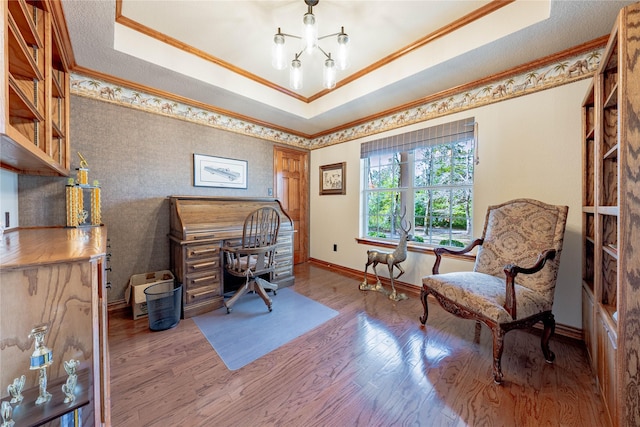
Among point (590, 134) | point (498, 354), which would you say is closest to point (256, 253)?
point (498, 354)

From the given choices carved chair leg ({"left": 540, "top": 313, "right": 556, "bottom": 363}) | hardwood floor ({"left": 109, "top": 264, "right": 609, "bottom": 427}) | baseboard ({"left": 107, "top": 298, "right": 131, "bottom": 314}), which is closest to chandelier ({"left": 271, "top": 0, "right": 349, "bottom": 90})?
hardwood floor ({"left": 109, "top": 264, "right": 609, "bottom": 427})

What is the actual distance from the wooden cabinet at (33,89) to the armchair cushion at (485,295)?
2.41 meters

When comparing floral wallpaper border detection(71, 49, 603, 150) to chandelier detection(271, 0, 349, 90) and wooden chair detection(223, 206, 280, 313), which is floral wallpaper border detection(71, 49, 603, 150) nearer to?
chandelier detection(271, 0, 349, 90)

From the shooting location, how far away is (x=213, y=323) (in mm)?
2139

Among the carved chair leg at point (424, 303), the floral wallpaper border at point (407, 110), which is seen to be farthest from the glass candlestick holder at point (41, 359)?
the floral wallpaper border at point (407, 110)

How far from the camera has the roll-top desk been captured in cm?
225

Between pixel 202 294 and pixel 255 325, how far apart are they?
0.67 metres

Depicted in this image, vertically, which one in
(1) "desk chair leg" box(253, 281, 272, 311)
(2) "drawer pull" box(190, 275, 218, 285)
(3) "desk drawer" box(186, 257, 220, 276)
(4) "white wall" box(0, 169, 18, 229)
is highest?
(4) "white wall" box(0, 169, 18, 229)

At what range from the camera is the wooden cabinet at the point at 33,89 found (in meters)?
0.94

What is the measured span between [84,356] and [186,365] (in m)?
0.83

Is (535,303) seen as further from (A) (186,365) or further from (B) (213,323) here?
(B) (213,323)

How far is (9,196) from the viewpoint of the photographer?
5.72 feet

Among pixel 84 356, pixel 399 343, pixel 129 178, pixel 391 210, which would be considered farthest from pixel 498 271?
pixel 129 178

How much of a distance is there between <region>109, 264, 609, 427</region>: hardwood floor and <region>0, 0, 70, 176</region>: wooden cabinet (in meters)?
1.40
